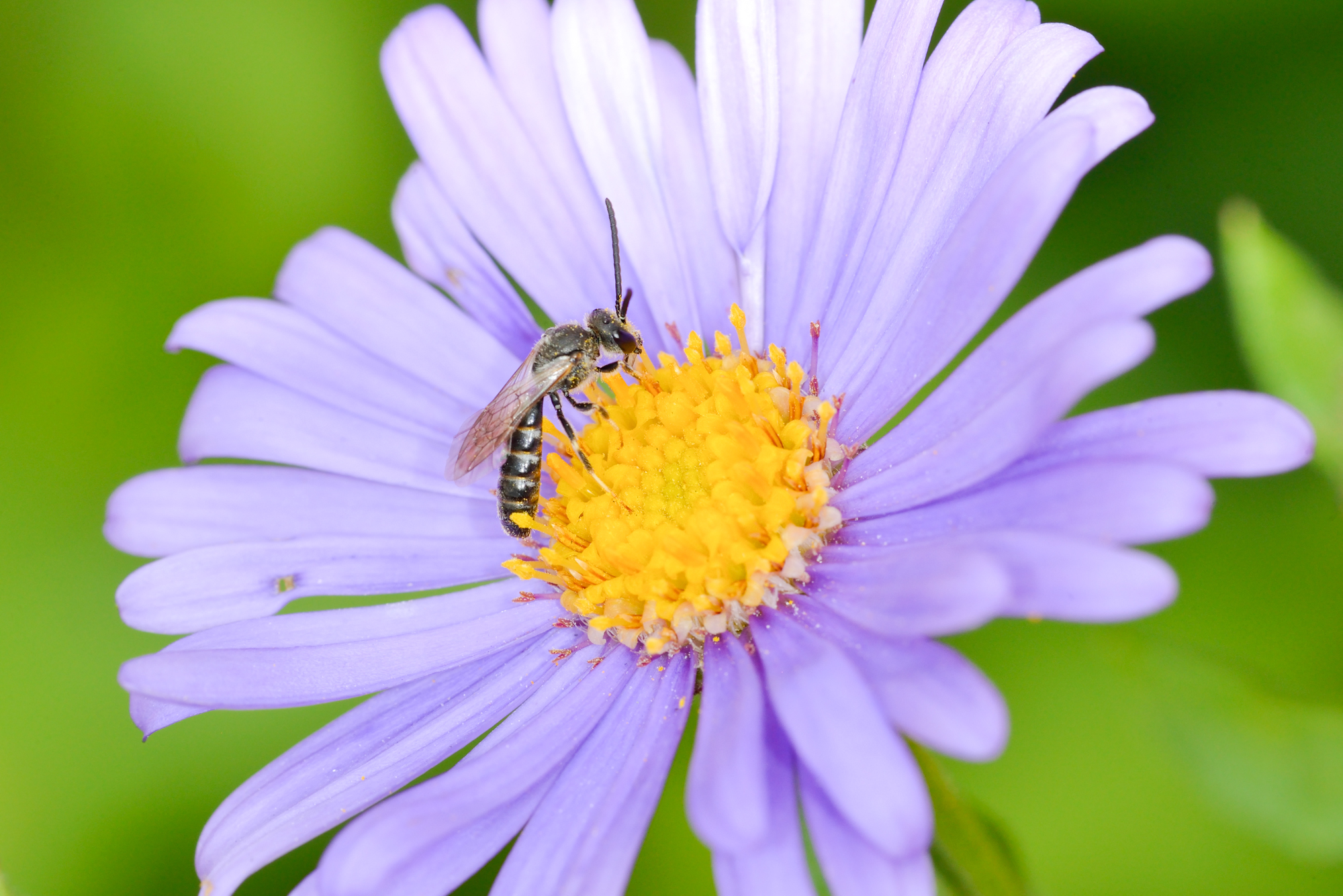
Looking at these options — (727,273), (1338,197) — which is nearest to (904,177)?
(727,273)

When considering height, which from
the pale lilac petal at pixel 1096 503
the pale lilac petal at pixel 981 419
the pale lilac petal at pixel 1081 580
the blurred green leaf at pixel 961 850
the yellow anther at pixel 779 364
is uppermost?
the yellow anther at pixel 779 364

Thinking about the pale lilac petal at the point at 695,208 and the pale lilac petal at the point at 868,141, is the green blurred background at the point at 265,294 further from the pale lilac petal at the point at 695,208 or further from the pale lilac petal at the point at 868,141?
the pale lilac petal at the point at 868,141

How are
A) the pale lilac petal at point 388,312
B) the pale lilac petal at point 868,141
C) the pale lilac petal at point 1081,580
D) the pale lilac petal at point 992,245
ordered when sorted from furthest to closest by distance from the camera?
the pale lilac petal at point 388,312, the pale lilac petal at point 868,141, the pale lilac petal at point 992,245, the pale lilac petal at point 1081,580

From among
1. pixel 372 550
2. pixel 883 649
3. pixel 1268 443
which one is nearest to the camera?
pixel 1268 443

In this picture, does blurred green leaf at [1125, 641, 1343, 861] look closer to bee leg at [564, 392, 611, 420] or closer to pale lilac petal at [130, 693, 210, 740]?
bee leg at [564, 392, 611, 420]

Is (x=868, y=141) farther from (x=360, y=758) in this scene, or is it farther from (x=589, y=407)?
(x=360, y=758)

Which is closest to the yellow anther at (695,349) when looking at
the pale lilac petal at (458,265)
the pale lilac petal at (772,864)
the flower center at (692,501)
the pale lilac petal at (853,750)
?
the flower center at (692,501)

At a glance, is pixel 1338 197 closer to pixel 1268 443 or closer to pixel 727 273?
pixel 727 273
